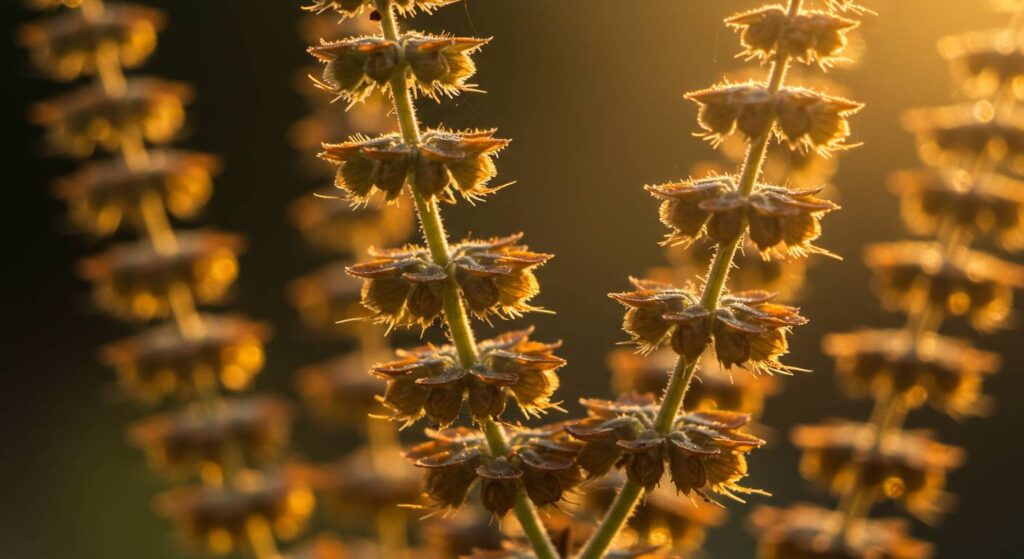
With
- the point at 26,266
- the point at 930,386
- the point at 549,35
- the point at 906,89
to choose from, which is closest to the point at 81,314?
the point at 26,266

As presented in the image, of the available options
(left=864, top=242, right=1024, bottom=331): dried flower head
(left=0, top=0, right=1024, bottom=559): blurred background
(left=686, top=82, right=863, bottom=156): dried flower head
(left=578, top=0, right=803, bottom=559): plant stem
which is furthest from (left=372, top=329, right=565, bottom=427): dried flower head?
(left=0, top=0, right=1024, bottom=559): blurred background

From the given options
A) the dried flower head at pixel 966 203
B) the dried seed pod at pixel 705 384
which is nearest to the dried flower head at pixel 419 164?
the dried seed pod at pixel 705 384

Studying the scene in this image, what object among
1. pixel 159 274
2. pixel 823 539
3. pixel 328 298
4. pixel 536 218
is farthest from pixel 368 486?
pixel 536 218

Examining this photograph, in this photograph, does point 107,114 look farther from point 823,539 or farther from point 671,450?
point 671,450

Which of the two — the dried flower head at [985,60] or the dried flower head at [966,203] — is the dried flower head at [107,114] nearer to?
the dried flower head at [966,203]

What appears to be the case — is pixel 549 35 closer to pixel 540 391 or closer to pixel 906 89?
pixel 906 89
